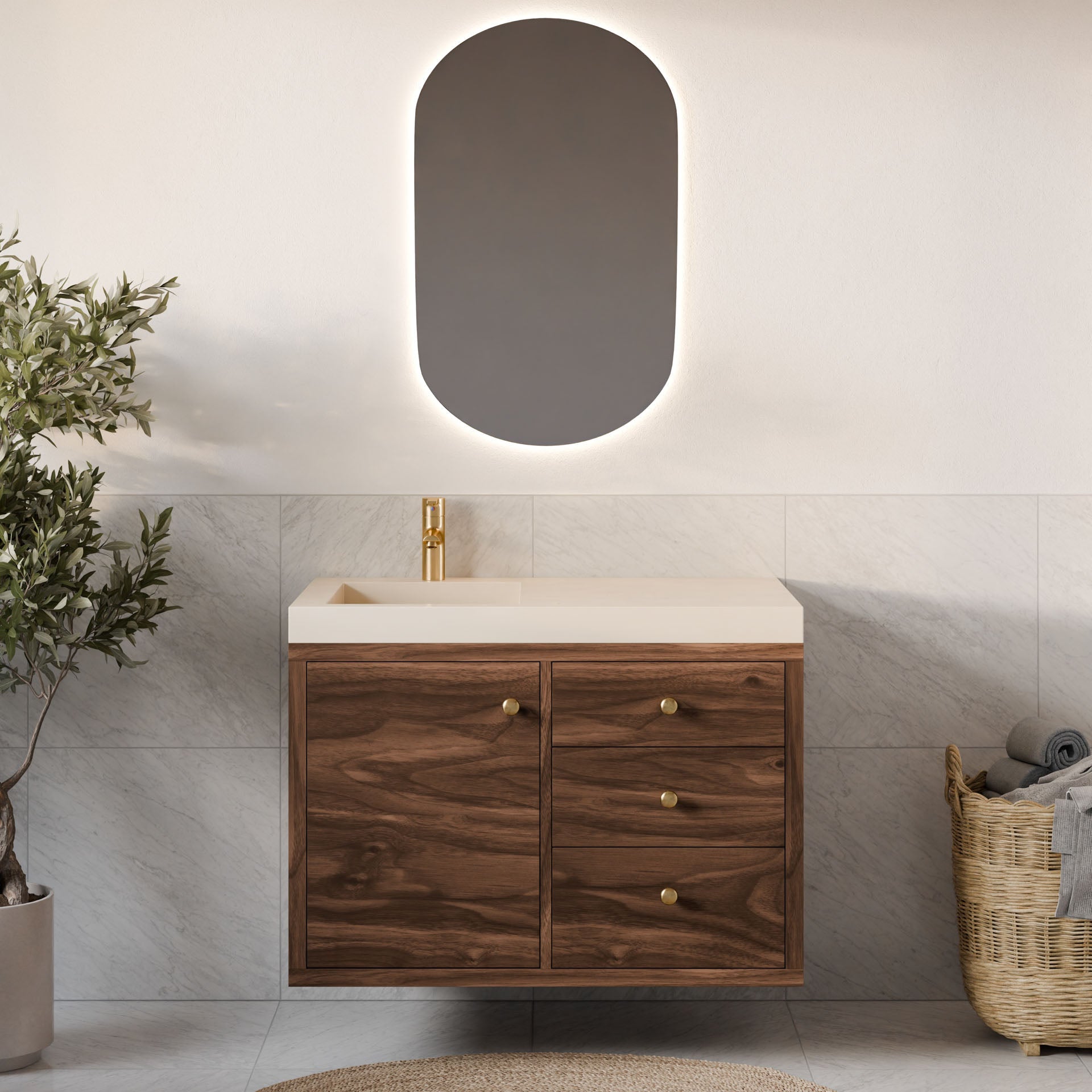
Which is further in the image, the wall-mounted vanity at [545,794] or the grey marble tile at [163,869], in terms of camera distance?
the grey marble tile at [163,869]

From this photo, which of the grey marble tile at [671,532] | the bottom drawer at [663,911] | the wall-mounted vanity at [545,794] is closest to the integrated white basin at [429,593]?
the grey marble tile at [671,532]

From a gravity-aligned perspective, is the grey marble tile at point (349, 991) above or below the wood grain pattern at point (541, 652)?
below

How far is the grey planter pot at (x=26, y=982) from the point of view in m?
2.11

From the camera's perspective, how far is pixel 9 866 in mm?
2156

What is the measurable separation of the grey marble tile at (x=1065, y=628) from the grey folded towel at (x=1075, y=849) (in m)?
0.44

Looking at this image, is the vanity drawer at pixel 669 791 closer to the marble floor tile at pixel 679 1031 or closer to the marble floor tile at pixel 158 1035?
the marble floor tile at pixel 679 1031

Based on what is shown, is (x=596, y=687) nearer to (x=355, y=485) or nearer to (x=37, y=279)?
(x=355, y=485)

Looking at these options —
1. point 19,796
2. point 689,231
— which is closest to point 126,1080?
point 19,796

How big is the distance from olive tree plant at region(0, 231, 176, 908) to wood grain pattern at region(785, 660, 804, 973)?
1213mm

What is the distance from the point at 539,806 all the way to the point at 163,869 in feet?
3.18

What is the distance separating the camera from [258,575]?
2.45m

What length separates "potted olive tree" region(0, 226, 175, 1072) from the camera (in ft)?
6.44

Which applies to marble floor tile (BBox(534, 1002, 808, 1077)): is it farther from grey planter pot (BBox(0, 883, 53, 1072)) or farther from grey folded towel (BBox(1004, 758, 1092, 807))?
grey planter pot (BBox(0, 883, 53, 1072))

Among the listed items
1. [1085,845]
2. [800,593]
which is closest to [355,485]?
[800,593]
